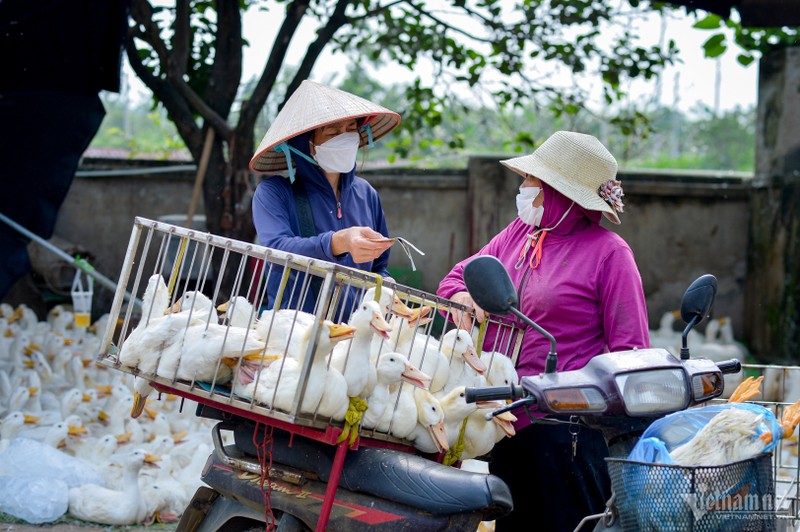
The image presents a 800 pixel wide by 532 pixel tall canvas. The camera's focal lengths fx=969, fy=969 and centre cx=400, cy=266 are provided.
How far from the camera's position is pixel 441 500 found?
234 cm

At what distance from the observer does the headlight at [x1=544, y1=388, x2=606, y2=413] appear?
2150mm

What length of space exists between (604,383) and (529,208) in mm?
991

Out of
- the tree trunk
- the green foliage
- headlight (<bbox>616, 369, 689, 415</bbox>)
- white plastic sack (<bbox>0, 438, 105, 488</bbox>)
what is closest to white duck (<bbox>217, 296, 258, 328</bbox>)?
headlight (<bbox>616, 369, 689, 415</bbox>)

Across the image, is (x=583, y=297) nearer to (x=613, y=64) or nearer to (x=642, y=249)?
(x=613, y=64)

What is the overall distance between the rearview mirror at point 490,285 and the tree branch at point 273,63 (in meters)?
4.80

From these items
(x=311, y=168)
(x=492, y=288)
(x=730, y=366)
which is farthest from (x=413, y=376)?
(x=311, y=168)

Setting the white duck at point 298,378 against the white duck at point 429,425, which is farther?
the white duck at point 429,425

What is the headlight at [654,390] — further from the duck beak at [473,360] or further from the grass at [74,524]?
the grass at [74,524]

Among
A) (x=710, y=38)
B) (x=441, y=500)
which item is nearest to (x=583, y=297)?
(x=441, y=500)

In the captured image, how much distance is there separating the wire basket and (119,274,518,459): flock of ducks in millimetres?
685

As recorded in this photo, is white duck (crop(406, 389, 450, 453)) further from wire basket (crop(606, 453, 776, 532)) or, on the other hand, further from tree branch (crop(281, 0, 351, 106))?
tree branch (crop(281, 0, 351, 106))

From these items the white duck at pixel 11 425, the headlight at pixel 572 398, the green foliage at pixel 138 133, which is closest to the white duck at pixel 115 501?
the white duck at pixel 11 425

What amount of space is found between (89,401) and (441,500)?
15.1ft

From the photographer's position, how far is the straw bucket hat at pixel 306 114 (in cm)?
311
